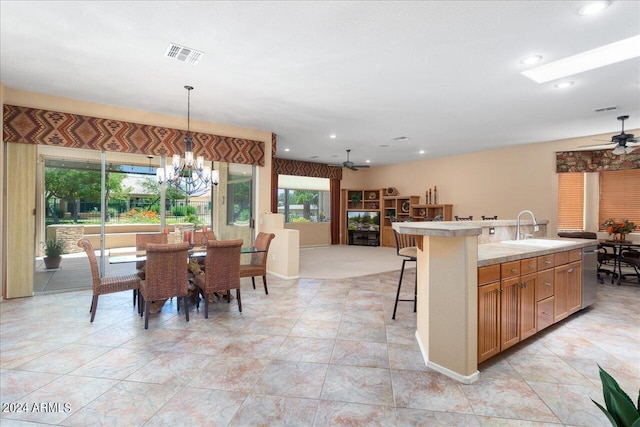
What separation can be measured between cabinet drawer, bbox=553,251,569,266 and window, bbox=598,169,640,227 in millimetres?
4753

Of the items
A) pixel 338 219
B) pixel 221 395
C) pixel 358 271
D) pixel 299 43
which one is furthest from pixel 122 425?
pixel 338 219

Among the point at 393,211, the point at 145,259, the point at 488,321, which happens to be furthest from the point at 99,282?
the point at 393,211

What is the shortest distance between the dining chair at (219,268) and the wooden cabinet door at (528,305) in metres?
2.90

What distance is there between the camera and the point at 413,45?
9.68 feet

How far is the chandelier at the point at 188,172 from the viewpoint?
4059mm

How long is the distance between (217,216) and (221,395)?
452 cm

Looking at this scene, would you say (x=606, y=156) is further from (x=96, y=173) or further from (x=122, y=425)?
(x=96, y=173)

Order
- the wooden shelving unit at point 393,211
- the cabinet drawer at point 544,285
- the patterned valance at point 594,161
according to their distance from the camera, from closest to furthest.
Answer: the cabinet drawer at point 544,285
the patterned valance at point 594,161
the wooden shelving unit at point 393,211

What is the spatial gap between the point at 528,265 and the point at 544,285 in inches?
17.0

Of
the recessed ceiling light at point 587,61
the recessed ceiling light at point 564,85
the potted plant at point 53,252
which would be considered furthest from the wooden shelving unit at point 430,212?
the potted plant at point 53,252

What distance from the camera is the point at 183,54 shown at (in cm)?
314

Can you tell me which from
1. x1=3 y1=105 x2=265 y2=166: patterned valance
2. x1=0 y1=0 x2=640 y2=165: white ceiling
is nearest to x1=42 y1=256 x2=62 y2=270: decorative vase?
x1=3 y1=105 x2=265 y2=166: patterned valance

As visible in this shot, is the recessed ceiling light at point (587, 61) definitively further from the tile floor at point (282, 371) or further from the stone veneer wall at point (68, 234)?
the stone veneer wall at point (68, 234)

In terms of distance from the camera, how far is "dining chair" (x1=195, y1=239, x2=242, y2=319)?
355 cm
